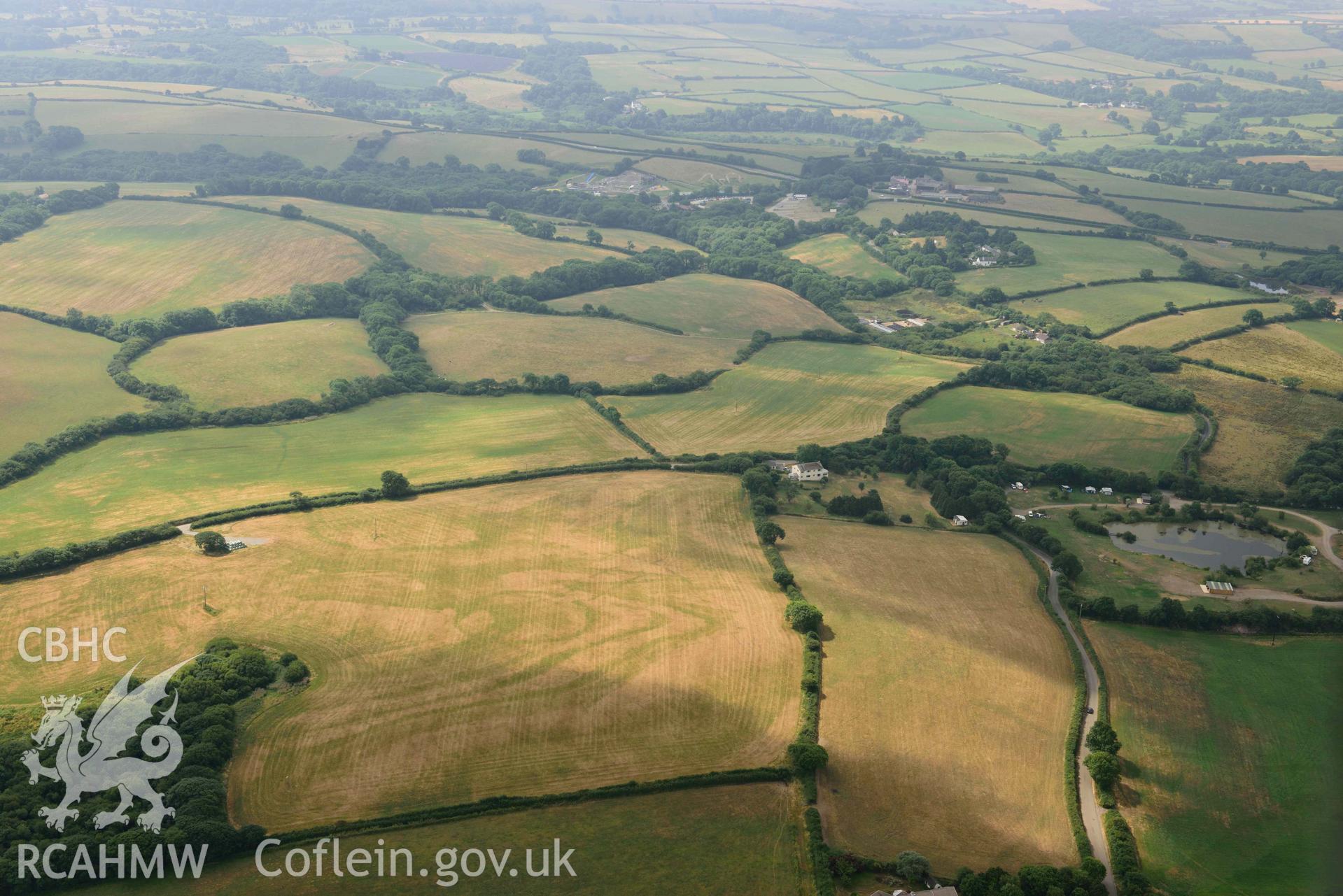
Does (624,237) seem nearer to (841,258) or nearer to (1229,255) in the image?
(841,258)

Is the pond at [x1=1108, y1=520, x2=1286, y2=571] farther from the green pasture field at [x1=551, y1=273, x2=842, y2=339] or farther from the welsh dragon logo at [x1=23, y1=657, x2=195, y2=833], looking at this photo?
the welsh dragon logo at [x1=23, y1=657, x2=195, y2=833]

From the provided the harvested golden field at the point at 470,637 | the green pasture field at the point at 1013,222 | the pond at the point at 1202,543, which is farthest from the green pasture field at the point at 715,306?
the pond at the point at 1202,543

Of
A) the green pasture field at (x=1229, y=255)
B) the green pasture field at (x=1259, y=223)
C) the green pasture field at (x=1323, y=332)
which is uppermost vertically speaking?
the green pasture field at (x=1259, y=223)

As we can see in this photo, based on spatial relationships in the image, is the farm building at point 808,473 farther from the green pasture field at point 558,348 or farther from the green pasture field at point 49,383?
the green pasture field at point 49,383

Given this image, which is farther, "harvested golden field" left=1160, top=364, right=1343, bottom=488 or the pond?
"harvested golden field" left=1160, top=364, right=1343, bottom=488

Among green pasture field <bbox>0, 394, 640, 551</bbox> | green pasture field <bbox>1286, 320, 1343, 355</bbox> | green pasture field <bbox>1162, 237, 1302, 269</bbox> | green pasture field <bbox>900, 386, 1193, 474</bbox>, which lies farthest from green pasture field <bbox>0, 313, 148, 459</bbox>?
green pasture field <bbox>1162, 237, 1302, 269</bbox>

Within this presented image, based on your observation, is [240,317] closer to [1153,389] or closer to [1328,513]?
[1153,389]

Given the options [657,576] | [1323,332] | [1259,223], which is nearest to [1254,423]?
[1323,332]
